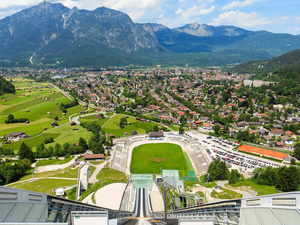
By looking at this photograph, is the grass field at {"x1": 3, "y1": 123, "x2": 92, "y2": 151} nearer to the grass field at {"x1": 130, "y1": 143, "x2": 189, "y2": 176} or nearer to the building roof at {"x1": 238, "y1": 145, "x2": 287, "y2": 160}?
the grass field at {"x1": 130, "y1": 143, "x2": 189, "y2": 176}

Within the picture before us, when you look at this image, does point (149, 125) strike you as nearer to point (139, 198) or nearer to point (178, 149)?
point (178, 149)

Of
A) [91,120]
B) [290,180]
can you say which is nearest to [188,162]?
[290,180]

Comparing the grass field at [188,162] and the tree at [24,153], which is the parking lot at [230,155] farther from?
the tree at [24,153]

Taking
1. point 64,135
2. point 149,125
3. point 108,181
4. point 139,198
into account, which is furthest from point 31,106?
point 139,198

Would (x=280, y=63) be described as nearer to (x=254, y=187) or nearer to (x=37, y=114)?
(x=254, y=187)

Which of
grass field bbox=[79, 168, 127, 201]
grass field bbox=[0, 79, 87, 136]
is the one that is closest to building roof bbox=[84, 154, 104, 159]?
grass field bbox=[79, 168, 127, 201]
